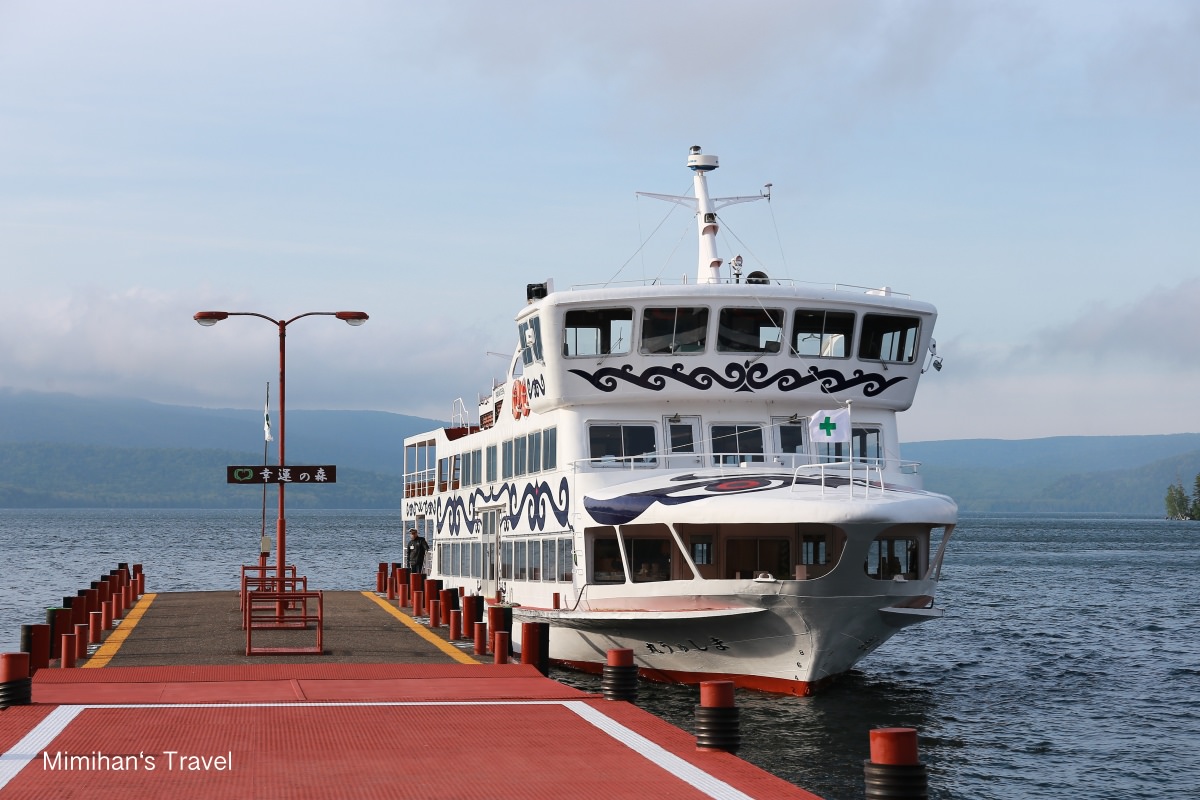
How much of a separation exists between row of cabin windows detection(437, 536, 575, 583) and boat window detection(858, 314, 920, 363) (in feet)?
22.6

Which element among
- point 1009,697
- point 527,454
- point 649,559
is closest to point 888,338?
point 649,559

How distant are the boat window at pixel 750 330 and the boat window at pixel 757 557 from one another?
378 cm

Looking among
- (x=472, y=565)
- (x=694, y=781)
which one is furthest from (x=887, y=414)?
(x=694, y=781)

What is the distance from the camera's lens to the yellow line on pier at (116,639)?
860 inches

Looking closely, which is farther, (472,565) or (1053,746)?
(472,565)

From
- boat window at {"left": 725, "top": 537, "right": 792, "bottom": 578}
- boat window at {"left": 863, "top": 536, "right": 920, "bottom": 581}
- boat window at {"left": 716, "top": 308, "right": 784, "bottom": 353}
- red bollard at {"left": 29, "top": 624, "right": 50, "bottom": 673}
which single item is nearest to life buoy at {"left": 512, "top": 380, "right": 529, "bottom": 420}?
boat window at {"left": 716, "top": 308, "right": 784, "bottom": 353}

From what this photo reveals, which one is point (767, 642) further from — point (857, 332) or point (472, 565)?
point (472, 565)

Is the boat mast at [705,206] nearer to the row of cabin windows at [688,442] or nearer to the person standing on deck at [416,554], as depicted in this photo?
the row of cabin windows at [688,442]

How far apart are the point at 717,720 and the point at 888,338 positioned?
14.4 meters

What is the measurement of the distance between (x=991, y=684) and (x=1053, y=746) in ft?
27.1

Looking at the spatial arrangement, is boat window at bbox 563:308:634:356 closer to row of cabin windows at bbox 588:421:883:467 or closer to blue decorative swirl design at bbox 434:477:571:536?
row of cabin windows at bbox 588:421:883:467

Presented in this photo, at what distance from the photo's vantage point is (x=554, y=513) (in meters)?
27.7

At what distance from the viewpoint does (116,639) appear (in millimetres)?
25203

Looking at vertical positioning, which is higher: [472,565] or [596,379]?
[596,379]
